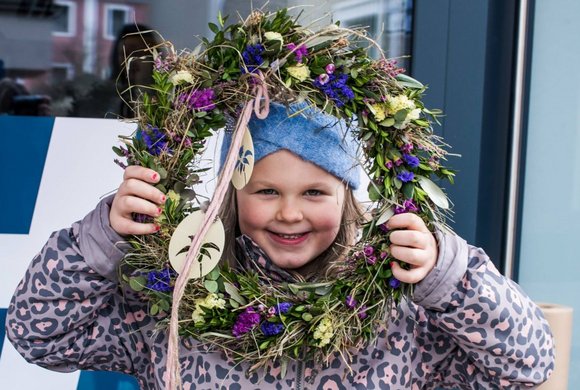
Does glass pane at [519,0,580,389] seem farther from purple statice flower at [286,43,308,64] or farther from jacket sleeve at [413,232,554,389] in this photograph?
purple statice flower at [286,43,308,64]

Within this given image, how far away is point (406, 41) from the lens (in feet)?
8.97

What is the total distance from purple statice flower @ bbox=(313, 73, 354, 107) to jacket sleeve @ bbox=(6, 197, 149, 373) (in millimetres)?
419

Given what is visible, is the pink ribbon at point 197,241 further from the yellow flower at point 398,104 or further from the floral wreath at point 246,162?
the yellow flower at point 398,104

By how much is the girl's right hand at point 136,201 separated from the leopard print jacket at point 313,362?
30mm

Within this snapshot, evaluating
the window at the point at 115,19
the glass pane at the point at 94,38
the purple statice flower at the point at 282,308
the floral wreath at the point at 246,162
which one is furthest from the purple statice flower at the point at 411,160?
the window at the point at 115,19

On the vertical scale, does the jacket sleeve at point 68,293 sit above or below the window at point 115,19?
below

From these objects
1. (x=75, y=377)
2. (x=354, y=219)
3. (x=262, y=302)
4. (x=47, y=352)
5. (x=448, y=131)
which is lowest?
(x=75, y=377)

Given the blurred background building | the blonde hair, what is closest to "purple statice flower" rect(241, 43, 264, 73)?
the blonde hair

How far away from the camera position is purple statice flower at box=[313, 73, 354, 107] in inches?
62.7

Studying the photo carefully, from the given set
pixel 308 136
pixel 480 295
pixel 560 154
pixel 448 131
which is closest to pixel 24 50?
pixel 448 131

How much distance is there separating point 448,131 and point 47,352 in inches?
57.0

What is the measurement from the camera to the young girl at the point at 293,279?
1.53 metres

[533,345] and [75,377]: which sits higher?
[533,345]

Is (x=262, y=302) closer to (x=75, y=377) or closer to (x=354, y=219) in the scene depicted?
(x=354, y=219)
